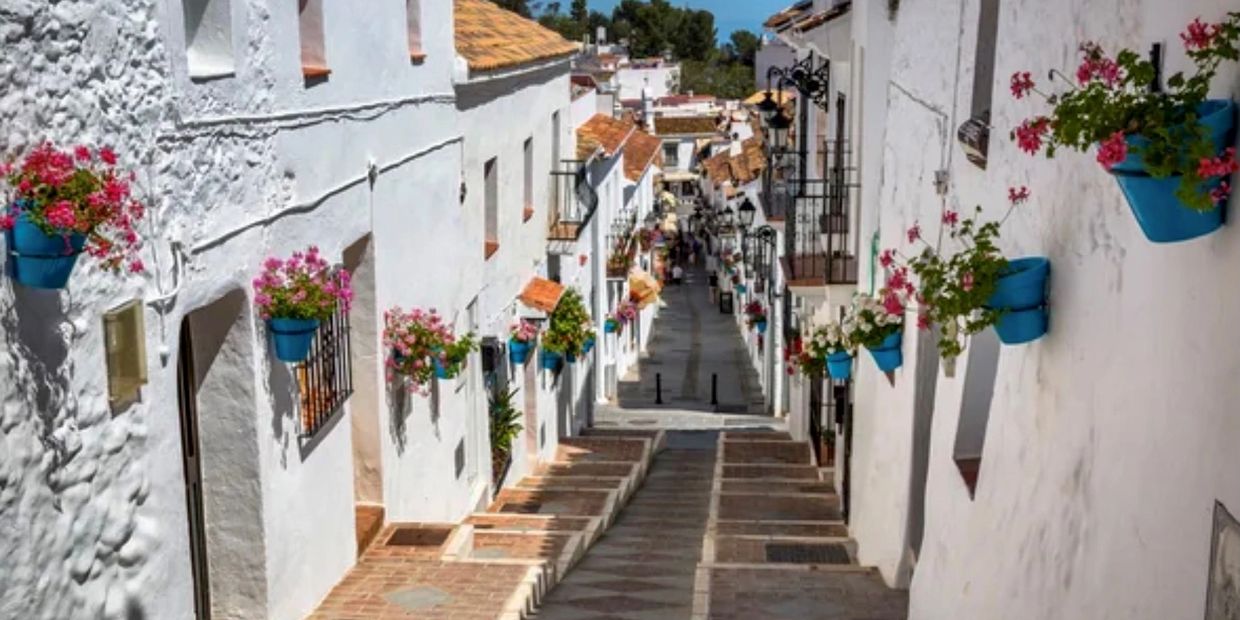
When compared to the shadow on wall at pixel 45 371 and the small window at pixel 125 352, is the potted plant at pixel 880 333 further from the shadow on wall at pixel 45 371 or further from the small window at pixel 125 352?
the shadow on wall at pixel 45 371

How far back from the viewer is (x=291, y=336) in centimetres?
820

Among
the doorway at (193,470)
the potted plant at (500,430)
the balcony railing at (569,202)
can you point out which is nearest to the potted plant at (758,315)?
the balcony railing at (569,202)

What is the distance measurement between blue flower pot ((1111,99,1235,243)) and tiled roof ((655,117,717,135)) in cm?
6687

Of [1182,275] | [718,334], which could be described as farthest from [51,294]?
[718,334]

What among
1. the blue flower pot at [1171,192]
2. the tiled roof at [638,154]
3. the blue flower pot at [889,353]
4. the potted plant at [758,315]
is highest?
the blue flower pot at [1171,192]

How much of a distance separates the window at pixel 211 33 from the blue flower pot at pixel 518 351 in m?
10.1

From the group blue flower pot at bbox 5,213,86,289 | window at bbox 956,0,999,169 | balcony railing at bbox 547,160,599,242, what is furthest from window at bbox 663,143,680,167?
blue flower pot at bbox 5,213,86,289

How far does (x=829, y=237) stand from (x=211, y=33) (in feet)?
26.6

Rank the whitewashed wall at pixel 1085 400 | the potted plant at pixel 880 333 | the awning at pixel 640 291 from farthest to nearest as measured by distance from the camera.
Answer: the awning at pixel 640 291 < the potted plant at pixel 880 333 < the whitewashed wall at pixel 1085 400

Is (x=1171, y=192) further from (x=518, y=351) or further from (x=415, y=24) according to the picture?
(x=518, y=351)

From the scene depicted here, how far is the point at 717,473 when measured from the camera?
747 inches

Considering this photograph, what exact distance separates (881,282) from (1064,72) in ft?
21.0

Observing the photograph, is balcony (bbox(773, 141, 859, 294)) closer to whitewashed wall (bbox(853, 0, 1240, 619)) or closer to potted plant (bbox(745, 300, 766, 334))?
whitewashed wall (bbox(853, 0, 1240, 619))

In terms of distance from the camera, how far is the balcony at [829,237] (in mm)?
14719
